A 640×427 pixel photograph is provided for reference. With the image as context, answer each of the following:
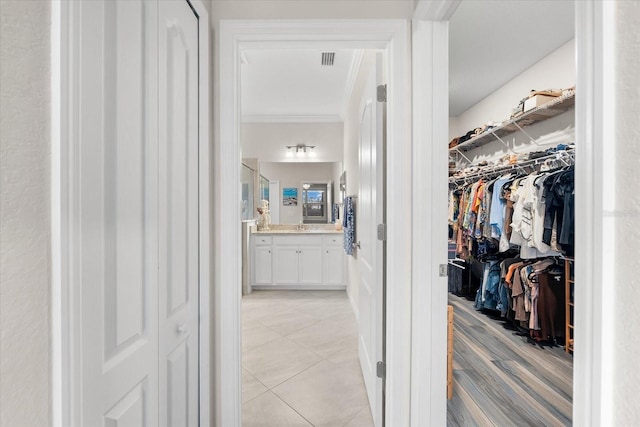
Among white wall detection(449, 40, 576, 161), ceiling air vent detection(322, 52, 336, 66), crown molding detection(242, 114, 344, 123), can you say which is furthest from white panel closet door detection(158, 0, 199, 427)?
crown molding detection(242, 114, 344, 123)

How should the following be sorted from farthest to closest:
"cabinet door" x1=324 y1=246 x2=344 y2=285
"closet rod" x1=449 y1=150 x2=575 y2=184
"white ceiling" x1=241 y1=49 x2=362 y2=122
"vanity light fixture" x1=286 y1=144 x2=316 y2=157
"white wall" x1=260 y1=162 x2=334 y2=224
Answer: "white wall" x1=260 y1=162 x2=334 y2=224 → "vanity light fixture" x1=286 y1=144 x2=316 y2=157 → "cabinet door" x1=324 y1=246 x2=344 y2=285 → "white ceiling" x1=241 y1=49 x2=362 y2=122 → "closet rod" x1=449 y1=150 x2=575 y2=184

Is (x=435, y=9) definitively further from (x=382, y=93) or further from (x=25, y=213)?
(x=25, y=213)

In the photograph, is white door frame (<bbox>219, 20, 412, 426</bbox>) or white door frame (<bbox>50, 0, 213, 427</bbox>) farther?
white door frame (<bbox>219, 20, 412, 426</bbox>)

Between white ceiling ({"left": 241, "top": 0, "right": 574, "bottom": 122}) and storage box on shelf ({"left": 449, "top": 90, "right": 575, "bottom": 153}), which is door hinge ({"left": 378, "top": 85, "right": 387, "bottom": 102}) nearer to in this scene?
white ceiling ({"left": 241, "top": 0, "right": 574, "bottom": 122})

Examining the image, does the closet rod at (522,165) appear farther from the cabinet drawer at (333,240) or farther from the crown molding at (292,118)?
the crown molding at (292,118)

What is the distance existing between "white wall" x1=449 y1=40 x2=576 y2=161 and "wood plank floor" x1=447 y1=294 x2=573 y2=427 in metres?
1.90

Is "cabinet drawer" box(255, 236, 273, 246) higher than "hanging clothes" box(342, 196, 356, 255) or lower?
lower

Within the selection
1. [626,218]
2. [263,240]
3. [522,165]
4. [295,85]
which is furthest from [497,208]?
[263,240]

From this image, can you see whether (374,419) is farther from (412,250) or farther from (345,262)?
(345,262)

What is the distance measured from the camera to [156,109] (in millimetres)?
964

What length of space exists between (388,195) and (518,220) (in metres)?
1.79

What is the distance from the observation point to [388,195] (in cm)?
143

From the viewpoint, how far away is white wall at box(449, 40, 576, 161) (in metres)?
2.72

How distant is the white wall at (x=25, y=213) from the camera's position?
1.58 ft
